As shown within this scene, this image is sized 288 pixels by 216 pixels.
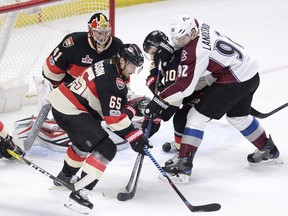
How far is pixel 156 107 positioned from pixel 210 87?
1.10ft

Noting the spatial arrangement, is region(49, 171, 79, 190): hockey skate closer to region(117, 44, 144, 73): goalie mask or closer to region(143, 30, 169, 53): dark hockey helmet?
region(117, 44, 144, 73): goalie mask

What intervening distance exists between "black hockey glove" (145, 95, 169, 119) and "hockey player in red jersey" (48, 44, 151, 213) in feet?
1.00

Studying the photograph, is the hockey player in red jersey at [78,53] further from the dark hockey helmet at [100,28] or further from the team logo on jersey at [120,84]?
the team logo on jersey at [120,84]

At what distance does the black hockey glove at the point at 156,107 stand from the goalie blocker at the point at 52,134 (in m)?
0.55

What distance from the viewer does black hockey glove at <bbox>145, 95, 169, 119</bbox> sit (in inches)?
176

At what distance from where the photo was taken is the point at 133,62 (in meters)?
4.09

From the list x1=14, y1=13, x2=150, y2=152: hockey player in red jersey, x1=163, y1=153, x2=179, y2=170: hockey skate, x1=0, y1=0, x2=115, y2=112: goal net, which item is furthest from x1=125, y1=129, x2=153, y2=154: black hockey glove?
x1=0, y1=0, x2=115, y2=112: goal net

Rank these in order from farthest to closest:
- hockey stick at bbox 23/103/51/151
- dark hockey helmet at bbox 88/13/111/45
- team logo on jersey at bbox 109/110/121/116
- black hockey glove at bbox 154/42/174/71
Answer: hockey stick at bbox 23/103/51/151 < dark hockey helmet at bbox 88/13/111/45 < black hockey glove at bbox 154/42/174/71 < team logo on jersey at bbox 109/110/121/116

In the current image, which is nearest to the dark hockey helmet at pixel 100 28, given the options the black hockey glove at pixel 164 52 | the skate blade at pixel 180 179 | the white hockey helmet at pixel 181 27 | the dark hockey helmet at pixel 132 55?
the black hockey glove at pixel 164 52

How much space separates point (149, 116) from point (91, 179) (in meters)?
0.56

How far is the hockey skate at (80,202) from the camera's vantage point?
4.08 meters

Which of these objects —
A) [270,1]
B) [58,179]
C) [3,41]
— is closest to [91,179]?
[58,179]

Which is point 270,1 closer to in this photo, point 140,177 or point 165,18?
point 165,18

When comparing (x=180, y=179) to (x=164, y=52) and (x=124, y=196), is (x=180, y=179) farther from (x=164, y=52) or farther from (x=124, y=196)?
(x=164, y=52)
